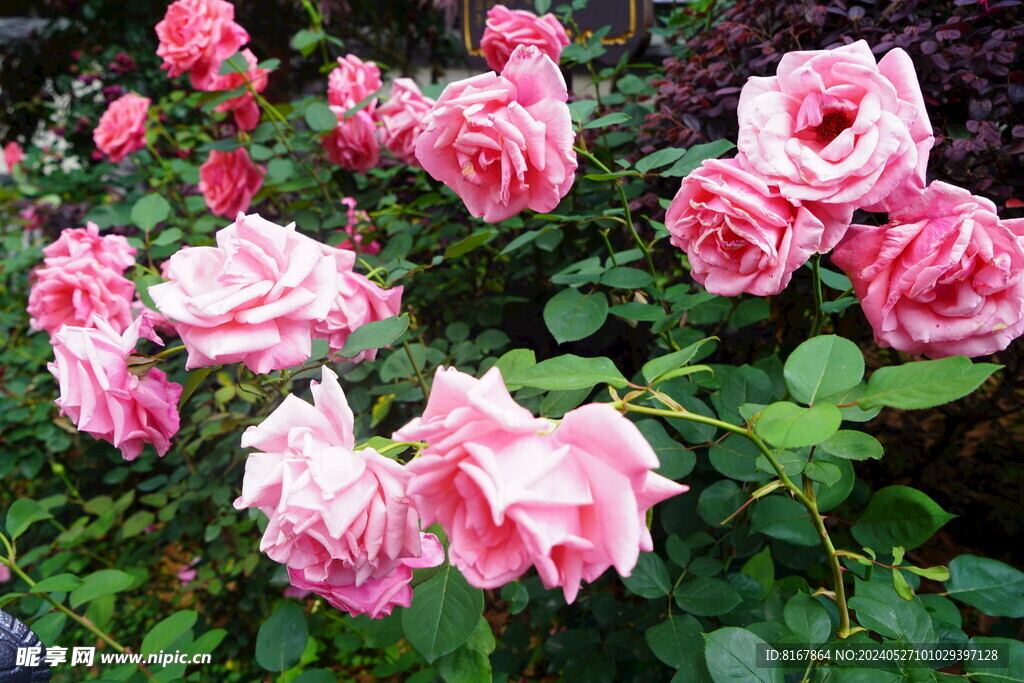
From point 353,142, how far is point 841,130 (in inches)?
39.4

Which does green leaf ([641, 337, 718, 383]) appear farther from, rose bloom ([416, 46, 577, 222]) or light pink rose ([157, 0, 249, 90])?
light pink rose ([157, 0, 249, 90])

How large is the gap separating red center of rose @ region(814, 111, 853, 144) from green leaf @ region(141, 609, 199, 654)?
38.5 inches

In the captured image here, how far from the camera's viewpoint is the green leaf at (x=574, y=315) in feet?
2.48

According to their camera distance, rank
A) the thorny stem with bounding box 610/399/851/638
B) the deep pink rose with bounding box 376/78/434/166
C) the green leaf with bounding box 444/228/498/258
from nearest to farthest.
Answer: the thorny stem with bounding box 610/399/851/638 → the green leaf with bounding box 444/228/498/258 → the deep pink rose with bounding box 376/78/434/166

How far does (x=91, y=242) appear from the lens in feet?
3.45

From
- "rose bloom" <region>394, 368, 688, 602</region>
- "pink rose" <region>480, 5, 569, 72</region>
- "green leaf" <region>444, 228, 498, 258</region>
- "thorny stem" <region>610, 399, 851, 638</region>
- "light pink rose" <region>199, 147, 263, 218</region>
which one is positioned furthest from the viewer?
"light pink rose" <region>199, 147, 263, 218</region>

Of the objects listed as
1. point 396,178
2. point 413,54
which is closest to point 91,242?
point 396,178

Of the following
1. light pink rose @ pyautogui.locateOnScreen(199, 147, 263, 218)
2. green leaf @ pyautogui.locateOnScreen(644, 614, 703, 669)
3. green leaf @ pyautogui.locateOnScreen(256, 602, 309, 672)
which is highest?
light pink rose @ pyautogui.locateOnScreen(199, 147, 263, 218)

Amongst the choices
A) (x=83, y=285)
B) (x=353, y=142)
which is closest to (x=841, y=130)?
(x=353, y=142)

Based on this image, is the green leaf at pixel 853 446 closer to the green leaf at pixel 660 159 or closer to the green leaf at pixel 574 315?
the green leaf at pixel 574 315

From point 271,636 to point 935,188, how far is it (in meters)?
0.94

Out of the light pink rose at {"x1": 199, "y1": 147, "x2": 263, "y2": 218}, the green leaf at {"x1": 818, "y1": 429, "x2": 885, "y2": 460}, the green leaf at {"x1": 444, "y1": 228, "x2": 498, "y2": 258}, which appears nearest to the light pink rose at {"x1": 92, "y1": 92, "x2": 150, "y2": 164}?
the light pink rose at {"x1": 199, "y1": 147, "x2": 263, "y2": 218}

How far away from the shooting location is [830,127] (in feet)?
1.84

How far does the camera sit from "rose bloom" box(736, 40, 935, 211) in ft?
1.66
